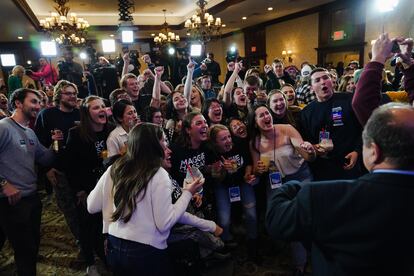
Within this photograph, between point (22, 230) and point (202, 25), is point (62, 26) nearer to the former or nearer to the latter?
point (202, 25)

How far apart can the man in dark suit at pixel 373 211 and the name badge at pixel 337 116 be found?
1.41 meters

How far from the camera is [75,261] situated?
8.90ft

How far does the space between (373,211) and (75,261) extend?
2.75 metres

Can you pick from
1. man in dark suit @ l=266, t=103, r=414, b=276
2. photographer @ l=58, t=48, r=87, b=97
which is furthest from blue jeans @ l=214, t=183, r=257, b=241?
photographer @ l=58, t=48, r=87, b=97

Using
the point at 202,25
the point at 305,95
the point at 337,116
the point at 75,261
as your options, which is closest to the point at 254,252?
the point at 337,116

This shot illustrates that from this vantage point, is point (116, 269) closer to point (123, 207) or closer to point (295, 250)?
point (123, 207)

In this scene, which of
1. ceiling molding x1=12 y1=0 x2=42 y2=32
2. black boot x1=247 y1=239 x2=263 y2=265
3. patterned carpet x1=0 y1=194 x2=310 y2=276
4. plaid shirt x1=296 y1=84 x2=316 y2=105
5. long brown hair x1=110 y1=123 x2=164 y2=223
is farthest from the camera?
ceiling molding x1=12 y1=0 x2=42 y2=32

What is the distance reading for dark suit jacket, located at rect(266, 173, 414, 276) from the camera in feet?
→ 2.73

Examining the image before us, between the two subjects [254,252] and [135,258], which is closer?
[135,258]

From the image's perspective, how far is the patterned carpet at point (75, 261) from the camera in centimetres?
Result: 239

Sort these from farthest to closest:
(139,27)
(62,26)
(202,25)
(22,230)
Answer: (139,27) < (202,25) < (62,26) < (22,230)

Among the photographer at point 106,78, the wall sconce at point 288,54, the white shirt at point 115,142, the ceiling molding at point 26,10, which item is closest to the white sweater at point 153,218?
the white shirt at point 115,142

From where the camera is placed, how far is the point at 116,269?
4.87ft

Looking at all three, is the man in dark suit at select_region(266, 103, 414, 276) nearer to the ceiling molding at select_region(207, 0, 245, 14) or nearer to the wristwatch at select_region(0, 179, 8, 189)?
the wristwatch at select_region(0, 179, 8, 189)
